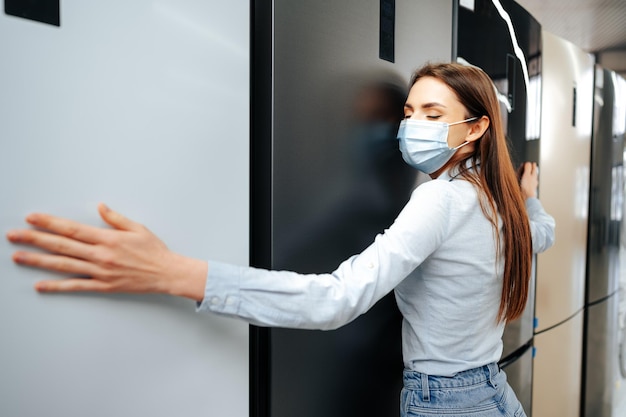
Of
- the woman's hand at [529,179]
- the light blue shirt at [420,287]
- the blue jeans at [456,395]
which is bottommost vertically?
the blue jeans at [456,395]

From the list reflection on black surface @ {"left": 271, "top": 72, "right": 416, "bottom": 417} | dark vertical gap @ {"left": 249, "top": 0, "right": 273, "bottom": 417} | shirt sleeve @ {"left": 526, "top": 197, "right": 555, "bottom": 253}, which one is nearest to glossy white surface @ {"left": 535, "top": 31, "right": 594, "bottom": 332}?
shirt sleeve @ {"left": 526, "top": 197, "right": 555, "bottom": 253}

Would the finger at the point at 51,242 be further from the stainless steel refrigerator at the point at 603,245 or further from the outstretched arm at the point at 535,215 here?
the stainless steel refrigerator at the point at 603,245

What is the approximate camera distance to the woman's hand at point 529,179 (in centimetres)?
151

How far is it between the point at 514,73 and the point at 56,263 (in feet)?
4.71

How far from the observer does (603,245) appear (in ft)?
7.43

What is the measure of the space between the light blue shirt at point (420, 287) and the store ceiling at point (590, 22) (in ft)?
9.46

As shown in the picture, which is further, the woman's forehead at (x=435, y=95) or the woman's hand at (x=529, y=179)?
the woman's hand at (x=529, y=179)

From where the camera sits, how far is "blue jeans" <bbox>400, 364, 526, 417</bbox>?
0.91 meters

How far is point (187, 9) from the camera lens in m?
0.70

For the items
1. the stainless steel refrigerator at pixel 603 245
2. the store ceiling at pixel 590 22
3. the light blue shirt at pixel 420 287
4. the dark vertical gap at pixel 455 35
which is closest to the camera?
the light blue shirt at pixel 420 287

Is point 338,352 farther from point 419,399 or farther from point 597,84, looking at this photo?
point 597,84

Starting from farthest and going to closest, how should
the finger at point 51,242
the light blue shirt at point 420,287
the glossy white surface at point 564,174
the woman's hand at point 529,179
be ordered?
the glossy white surface at point 564,174 → the woman's hand at point 529,179 → the light blue shirt at point 420,287 → the finger at point 51,242

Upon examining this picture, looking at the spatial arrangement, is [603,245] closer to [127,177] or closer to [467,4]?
[467,4]

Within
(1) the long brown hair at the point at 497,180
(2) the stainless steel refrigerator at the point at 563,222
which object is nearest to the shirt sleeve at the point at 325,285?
(1) the long brown hair at the point at 497,180
